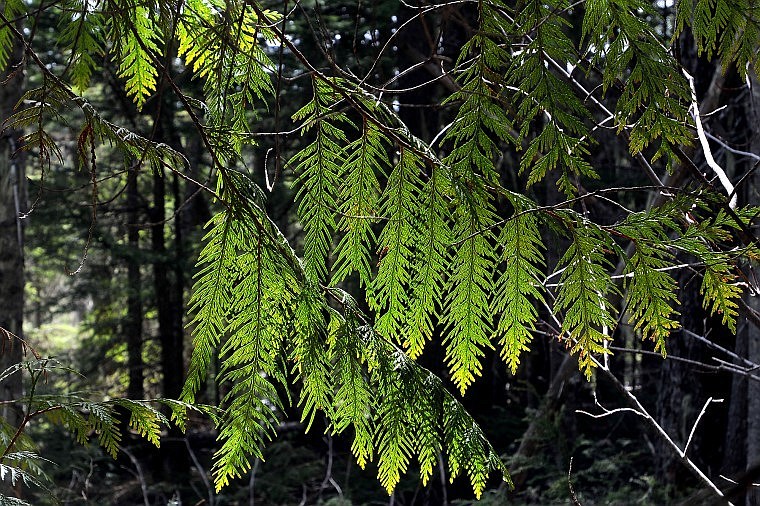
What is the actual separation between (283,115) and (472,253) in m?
8.39

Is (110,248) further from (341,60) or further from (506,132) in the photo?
(506,132)

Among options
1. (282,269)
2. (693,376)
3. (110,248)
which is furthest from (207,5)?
(110,248)

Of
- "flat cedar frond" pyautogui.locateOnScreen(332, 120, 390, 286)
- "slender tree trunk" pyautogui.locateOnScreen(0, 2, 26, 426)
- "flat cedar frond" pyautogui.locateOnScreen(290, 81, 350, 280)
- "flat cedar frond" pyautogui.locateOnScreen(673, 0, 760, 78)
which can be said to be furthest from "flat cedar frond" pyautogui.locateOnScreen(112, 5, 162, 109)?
"slender tree trunk" pyautogui.locateOnScreen(0, 2, 26, 426)

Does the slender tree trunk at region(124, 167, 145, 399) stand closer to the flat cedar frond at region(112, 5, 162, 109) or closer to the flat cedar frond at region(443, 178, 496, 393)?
the flat cedar frond at region(112, 5, 162, 109)

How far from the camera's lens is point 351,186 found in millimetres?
1767

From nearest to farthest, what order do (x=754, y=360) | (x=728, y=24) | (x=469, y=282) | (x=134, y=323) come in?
1. (x=728, y=24)
2. (x=469, y=282)
3. (x=754, y=360)
4. (x=134, y=323)

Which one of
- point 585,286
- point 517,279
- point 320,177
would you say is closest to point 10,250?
point 320,177

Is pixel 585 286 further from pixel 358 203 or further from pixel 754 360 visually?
pixel 754 360

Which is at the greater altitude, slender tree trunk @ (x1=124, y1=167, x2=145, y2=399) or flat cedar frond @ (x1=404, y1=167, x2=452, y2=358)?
slender tree trunk @ (x1=124, y1=167, x2=145, y2=399)

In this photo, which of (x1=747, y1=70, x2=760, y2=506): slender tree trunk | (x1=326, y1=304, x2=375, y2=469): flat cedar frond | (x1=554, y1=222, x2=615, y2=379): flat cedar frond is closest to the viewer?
(x1=554, y1=222, x2=615, y2=379): flat cedar frond

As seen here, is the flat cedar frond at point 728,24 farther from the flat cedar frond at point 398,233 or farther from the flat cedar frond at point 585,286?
the flat cedar frond at point 398,233

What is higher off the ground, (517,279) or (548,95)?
(548,95)

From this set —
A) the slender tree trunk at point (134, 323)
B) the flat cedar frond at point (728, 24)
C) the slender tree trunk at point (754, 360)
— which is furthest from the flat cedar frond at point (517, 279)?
Result: the slender tree trunk at point (134, 323)

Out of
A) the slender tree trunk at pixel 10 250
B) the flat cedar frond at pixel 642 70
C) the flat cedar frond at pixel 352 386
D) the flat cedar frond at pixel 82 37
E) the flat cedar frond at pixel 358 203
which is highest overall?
the slender tree trunk at pixel 10 250
